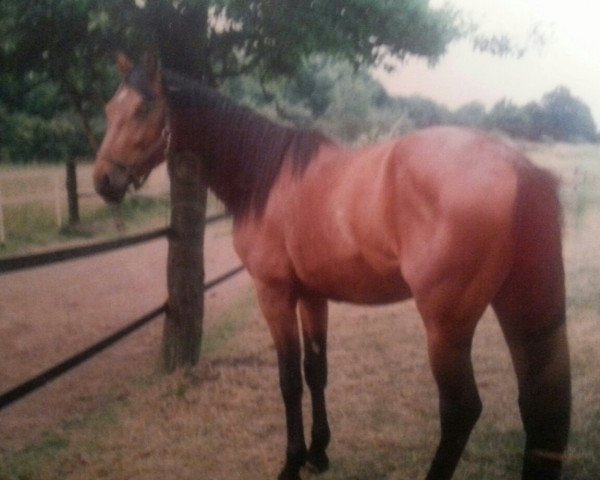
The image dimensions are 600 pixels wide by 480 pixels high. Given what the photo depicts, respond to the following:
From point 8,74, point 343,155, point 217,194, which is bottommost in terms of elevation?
point 217,194

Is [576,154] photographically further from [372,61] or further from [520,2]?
[372,61]

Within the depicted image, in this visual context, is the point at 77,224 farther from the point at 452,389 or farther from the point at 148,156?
the point at 452,389

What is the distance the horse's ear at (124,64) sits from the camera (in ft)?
6.40

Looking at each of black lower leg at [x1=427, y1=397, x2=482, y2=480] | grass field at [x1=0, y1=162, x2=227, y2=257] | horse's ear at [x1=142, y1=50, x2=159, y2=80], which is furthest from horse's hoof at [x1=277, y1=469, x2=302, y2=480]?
horse's ear at [x1=142, y1=50, x2=159, y2=80]

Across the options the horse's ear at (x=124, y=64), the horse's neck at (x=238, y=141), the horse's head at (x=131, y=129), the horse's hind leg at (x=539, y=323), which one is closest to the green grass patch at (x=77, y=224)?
the horse's head at (x=131, y=129)

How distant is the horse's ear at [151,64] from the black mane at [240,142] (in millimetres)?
50

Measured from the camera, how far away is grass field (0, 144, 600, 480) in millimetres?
2082

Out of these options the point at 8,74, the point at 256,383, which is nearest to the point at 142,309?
the point at 256,383

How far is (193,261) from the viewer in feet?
9.41

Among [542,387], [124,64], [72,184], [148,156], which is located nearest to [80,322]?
[72,184]

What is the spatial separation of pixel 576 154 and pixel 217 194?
51.9 inches

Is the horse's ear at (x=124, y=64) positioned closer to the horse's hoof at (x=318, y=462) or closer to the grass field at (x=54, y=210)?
the grass field at (x=54, y=210)

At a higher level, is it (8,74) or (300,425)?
(8,74)

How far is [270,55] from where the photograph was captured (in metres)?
2.17
